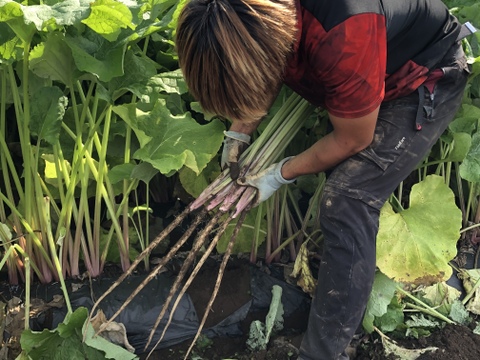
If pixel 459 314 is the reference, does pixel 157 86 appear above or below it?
above

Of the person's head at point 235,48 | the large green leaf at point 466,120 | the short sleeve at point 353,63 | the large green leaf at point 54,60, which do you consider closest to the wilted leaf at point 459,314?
the large green leaf at point 466,120

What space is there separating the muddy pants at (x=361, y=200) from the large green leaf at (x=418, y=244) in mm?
204

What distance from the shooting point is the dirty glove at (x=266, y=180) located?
1.88m

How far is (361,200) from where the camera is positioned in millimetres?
1758

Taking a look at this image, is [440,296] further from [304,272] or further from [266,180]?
[266,180]

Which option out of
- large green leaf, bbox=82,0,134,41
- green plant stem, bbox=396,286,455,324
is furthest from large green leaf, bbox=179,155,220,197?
green plant stem, bbox=396,286,455,324

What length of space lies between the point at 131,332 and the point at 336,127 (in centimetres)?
112

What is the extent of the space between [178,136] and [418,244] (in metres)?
0.94

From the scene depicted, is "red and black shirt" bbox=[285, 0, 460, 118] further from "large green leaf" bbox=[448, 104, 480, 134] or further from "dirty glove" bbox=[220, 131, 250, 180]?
"large green leaf" bbox=[448, 104, 480, 134]

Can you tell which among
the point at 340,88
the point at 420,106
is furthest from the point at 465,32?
the point at 340,88

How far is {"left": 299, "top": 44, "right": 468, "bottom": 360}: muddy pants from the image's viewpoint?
1753 mm

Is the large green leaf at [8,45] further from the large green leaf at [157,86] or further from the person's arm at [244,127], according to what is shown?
the person's arm at [244,127]

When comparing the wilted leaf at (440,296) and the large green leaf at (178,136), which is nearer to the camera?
the large green leaf at (178,136)

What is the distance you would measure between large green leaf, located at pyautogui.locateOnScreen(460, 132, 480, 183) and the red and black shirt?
2.35 feet
